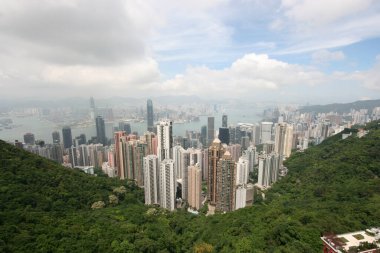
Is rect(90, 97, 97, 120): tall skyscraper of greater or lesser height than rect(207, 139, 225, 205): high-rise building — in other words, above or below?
above

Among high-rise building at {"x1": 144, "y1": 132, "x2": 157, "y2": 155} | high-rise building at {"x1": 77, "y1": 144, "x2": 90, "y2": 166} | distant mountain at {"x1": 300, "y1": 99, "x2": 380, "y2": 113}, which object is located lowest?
high-rise building at {"x1": 77, "y1": 144, "x2": 90, "y2": 166}

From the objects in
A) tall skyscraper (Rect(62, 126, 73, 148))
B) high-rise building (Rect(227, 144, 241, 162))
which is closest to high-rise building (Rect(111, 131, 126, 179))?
high-rise building (Rect(227, 144, 241, 162))

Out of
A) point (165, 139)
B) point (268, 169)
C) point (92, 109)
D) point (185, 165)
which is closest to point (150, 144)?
point (165, 139)

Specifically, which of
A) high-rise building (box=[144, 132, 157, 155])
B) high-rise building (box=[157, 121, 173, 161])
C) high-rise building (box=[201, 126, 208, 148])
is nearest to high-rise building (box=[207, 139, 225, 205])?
high-rise building (box=[157, 121, 173, 161])

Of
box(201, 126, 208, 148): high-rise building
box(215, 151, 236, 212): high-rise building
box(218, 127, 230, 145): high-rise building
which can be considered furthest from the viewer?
box(201, 126, 208, 148): high-rise building

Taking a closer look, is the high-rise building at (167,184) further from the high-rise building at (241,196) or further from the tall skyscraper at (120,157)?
the tall skyscraper at (120,157)

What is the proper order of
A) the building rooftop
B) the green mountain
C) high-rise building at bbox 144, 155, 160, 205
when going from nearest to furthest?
the building rooftop
the green mountain
high-rise building at bbox 144, 155, 160, 205

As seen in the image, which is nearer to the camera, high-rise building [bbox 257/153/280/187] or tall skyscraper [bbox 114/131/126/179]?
high-rise building [bbox 257/153/280/187]

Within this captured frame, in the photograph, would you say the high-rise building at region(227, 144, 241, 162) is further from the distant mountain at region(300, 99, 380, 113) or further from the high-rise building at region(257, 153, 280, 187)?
the distant mountain at region(300, 99, 380, 113)
